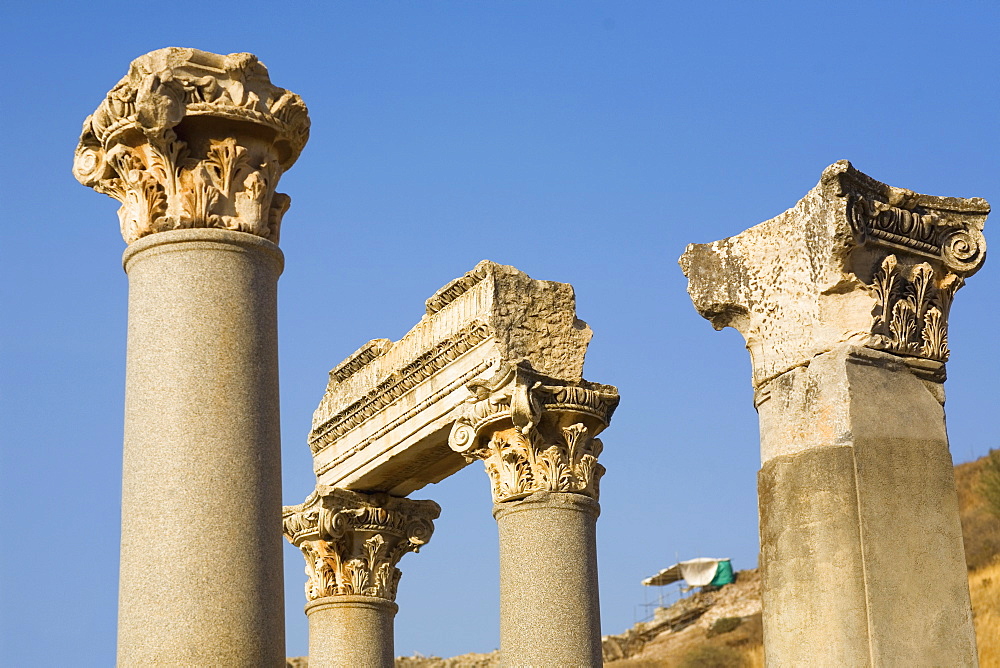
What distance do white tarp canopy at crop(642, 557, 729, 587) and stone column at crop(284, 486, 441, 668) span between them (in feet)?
157

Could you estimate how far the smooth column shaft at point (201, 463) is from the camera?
26.7 feet

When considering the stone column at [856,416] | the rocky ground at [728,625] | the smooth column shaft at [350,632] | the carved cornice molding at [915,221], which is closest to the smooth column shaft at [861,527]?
the stone column at [856,416]

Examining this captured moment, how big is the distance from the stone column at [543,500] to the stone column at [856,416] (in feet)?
19.4

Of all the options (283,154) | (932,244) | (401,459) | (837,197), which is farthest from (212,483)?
(401,459)

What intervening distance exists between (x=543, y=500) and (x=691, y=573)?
52206 mm

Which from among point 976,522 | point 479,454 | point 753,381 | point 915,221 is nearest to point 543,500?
point 479,454

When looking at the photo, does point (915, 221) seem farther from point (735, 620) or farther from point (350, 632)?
point (735, 620)

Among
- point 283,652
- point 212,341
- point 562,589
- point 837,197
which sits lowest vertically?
point 283,652

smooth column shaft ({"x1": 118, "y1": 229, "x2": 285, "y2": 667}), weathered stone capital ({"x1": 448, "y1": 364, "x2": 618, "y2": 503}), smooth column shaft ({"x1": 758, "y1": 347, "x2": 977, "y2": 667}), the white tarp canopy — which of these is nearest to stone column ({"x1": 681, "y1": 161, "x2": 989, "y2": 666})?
smooth column shaft ({"x1": 758, "y1": 347, "x2": 977, "y2": 667})

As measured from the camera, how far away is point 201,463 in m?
8.34

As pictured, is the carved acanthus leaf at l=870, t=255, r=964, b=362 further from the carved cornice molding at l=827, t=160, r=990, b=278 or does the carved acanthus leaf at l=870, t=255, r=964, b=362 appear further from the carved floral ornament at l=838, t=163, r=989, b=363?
the carved cornice molding at l=827, t=160, r=990, b=278

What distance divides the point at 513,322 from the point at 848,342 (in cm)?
754

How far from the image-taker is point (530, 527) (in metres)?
14.8

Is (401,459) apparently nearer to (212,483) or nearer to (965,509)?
(212,483)
